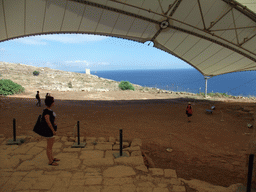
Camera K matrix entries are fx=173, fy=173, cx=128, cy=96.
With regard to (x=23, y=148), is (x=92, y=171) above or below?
below

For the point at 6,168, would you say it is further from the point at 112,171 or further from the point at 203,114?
the point at 203,114

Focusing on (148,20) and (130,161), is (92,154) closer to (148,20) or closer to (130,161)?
(130,161)

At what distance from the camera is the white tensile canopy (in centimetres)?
909

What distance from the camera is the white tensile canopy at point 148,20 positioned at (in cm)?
909

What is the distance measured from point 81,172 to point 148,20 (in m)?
9.77

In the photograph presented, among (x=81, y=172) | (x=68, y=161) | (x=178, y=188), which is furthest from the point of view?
(x=68, y=161)

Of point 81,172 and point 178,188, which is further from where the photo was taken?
point 81,172

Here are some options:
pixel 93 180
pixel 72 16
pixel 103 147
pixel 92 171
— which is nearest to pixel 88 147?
pixel 103 147

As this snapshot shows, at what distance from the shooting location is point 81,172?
170 inches

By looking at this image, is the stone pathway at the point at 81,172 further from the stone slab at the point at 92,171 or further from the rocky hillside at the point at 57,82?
the rocky hillside at the point at 57,82

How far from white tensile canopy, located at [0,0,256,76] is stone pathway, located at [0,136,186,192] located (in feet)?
22.9

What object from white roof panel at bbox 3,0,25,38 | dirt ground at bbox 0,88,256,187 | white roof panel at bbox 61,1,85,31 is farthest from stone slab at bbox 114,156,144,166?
white roof panel at bbox 3,0,25,38

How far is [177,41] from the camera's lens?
1330 centimetres

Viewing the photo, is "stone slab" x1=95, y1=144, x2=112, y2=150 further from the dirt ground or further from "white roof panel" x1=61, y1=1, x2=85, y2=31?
"white roof panel" x1=61, y1=1, x2=85, y2=31
